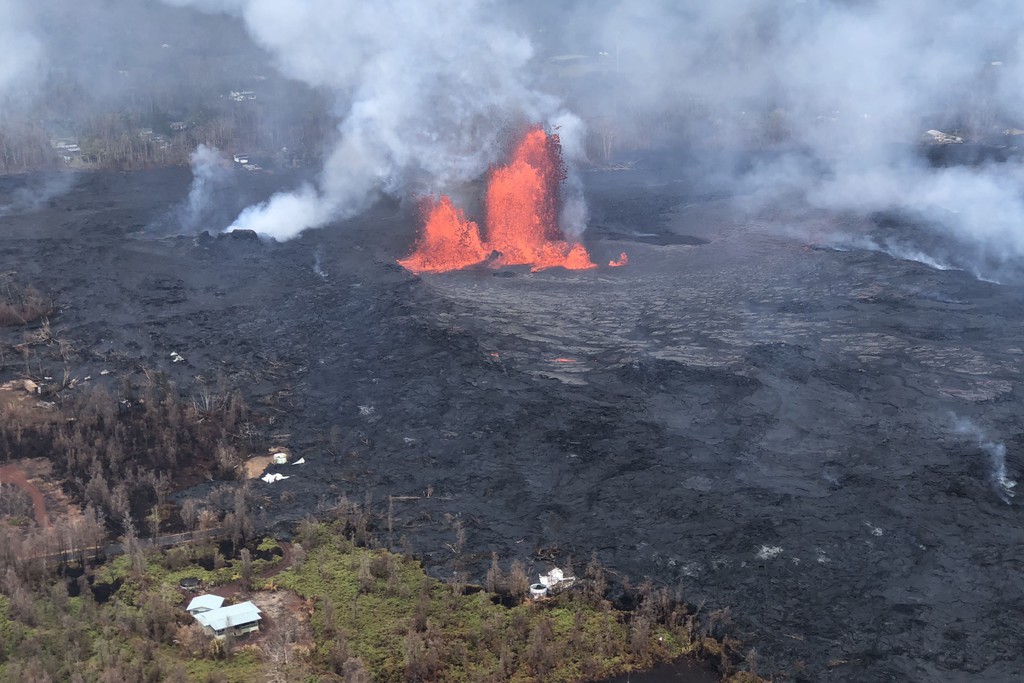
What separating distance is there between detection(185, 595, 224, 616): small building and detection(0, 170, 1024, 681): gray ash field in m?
3.83

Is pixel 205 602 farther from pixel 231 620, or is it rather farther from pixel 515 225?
pixel 515 225

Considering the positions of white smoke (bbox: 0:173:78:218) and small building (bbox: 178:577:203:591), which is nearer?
small building (bbox: 178:577:203:591)

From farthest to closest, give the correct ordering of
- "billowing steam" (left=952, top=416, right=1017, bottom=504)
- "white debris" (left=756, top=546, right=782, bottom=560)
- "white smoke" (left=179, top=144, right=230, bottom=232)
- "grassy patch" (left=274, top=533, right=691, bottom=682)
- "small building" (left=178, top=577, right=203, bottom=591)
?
1. "white smoke" (left=179, top=144, right=230, bottom=232)
2. "billowing steam" (left=952, top=416, right=1017, bottom=504)
3. "white debris" (left=756, top=546, right=782, bottom=560)
4. "small building" (left=178, top=577, right=203, bottom=591)
5. "grassy patch" (left=274, top=533, right=691, bottom=682)

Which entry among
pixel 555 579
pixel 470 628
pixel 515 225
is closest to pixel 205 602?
pixel 470 628

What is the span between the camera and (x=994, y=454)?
27.7m

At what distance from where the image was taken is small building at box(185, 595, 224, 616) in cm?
2222

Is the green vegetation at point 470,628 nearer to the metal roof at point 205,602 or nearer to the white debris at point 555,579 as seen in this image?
the white debris at point 555,579

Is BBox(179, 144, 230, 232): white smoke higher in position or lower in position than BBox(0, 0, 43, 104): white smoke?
lower

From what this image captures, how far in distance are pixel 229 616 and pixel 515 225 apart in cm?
2951

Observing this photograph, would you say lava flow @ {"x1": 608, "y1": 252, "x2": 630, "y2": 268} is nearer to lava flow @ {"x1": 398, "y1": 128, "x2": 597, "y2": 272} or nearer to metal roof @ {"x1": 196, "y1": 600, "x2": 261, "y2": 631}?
lava flow @ {"x1": 398, "y1": 128, "x2": 597, "y2": 272}

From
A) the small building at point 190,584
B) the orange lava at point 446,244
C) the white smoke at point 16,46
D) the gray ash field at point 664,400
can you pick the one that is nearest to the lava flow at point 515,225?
the orange lava at point 446,244

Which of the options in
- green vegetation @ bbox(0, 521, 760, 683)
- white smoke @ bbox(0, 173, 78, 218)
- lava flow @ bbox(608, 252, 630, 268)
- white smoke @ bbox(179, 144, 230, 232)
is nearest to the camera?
green vegetation @ bbox(0, 521, 760, 683)

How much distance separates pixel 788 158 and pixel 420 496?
4617cm

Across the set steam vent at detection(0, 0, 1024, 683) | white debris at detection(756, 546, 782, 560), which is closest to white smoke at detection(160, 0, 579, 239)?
steam vent at detection(0, 0, 1024, 683)
